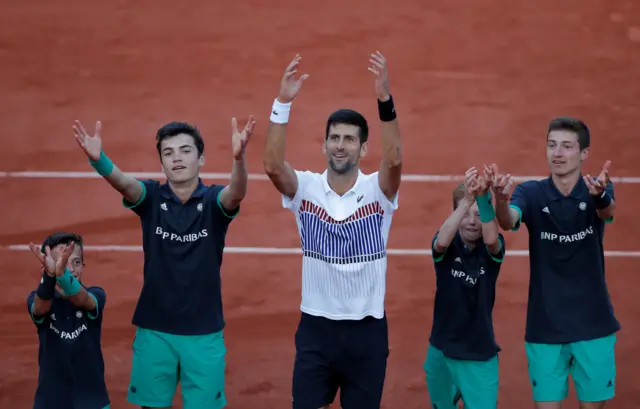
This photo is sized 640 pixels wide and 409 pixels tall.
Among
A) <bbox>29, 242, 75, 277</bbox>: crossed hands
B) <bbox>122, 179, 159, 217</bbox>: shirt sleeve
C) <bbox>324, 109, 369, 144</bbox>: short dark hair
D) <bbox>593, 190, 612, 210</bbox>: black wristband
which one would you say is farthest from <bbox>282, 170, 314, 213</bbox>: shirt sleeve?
<bbox>593, 190, 612, 210</bbox>: black wristband

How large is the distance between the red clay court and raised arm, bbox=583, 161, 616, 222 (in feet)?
6.02

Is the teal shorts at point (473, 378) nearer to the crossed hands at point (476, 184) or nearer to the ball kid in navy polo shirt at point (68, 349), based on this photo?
the crossed hands at point (476, 184)

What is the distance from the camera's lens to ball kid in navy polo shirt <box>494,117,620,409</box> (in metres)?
5.24

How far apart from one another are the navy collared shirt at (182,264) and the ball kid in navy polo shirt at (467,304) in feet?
4.09

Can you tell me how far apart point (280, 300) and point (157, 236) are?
6.74 feet

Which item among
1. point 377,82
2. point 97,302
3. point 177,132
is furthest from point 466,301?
point 97,302

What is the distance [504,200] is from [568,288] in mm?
724

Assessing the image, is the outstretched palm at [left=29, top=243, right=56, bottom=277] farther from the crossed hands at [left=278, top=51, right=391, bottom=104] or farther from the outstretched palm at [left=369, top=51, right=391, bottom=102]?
the outstretched palm at [left=369, top=51, right=391, bottom=102]

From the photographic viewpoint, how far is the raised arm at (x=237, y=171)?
4.73 m

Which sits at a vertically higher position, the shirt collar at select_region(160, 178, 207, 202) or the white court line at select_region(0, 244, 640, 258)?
the shirt collar at select_region(160, 178, 207, 202)

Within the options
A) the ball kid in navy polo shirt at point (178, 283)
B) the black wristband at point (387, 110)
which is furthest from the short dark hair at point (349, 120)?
the ball kid in navy polo shirt at point (178, 283)

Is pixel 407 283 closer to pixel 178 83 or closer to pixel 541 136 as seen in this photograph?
pixel 541 136

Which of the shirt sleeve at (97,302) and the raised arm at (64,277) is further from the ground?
the raised arm at (64,277)

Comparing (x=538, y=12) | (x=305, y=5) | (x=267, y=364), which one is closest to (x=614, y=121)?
(x=538, y=12)
